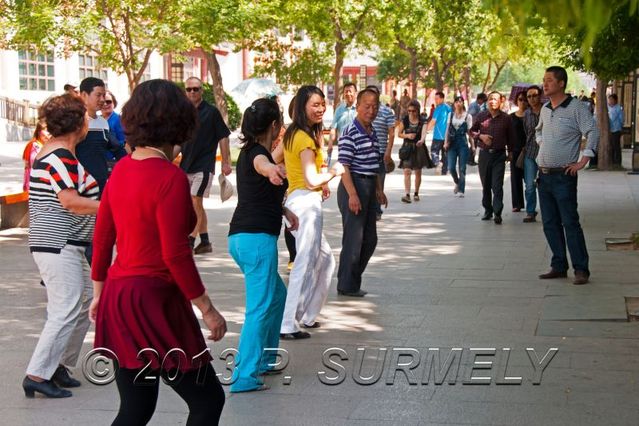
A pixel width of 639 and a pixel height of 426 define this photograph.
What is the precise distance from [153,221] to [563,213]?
624cm

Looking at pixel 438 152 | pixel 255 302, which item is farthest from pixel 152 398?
pixel 438 152

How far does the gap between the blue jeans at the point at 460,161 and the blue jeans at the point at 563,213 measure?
7.96 metres

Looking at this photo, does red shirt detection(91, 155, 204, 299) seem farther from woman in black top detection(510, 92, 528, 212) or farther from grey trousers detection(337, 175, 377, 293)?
woman in black top detection(510, 92, 528, 212)

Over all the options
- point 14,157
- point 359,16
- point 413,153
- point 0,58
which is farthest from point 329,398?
point 0,58

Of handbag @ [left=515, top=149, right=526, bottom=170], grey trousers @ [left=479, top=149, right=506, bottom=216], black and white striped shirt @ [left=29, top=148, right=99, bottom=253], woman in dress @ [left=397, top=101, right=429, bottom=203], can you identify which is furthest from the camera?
woman in dress @ [left=397, top=101, right=429, bottom=203]

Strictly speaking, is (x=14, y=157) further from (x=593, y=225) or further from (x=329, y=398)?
(x=329, y=398)

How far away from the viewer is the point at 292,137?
24.4 ft

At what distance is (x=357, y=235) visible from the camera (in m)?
8.91

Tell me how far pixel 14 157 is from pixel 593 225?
17970 millimetres

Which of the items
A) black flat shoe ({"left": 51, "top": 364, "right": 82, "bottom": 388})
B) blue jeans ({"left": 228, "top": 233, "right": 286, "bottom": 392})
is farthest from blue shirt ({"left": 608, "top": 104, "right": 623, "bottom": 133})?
black flat shoe ({"left": 51, "top": 364, "right": 82, "bottom": 388})

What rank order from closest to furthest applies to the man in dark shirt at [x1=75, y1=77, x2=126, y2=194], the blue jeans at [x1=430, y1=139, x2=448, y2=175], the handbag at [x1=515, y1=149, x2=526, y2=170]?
the man in dark shirt at [x1=75, y1=77, x2=126, y2=194]
the handbag at [x1=515, y1=149, x2=526, y2=170]
the blue jeans at [x1=430, y1=139, x2=448, y2=175]

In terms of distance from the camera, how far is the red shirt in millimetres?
3846

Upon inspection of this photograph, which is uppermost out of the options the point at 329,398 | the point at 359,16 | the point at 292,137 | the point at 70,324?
the point at 359,16

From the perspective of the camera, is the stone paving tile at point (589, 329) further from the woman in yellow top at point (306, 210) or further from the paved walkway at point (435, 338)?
the woman in yellow top at point (306, 210)
